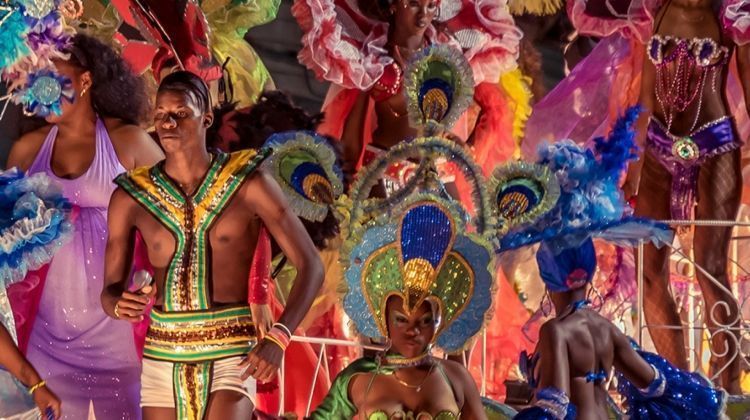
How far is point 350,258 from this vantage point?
4.66m

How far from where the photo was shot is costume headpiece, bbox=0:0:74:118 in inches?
197

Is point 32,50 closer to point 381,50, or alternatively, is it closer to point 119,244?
point 119,244

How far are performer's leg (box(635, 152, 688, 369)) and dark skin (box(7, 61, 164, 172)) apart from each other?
2.31m

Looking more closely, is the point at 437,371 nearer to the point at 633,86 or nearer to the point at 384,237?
the point at 384,237

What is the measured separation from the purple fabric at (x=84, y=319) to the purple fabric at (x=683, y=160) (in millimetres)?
2703

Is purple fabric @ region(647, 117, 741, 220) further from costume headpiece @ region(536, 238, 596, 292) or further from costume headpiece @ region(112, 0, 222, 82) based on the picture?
costume headpiece @ region(112, 0, 222, 82)

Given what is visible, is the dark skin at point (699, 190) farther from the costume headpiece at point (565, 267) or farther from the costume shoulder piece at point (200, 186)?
the costume shoulder piece at point (200, 186)

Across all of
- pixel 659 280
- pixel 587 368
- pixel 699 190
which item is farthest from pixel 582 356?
pixel 699 190

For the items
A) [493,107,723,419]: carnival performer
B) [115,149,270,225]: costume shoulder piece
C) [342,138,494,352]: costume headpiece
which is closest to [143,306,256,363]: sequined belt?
[115,149,270,225]: costume shoulder piece

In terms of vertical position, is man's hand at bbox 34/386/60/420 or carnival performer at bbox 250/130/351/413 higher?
carnival performer at bbox 250/130/351/413

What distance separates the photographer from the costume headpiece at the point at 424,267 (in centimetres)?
451

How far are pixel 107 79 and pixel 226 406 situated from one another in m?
1.61

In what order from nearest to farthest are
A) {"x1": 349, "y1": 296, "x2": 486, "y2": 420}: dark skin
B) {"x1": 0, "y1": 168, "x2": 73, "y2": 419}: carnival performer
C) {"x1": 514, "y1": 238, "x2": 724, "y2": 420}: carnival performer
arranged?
1. {"x1": 349, "y1": 296, "x2": 486, "y2": 420}: dark skin
2. {"x1": 0, "y1": 168, "x2": 73, "y2": 419}: carnival performer
3. {"x1": 514, "y1": 238, "x2": 724, "y2": 420}: carnival performer

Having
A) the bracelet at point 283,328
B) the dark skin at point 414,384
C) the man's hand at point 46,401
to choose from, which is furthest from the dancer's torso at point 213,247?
the man's hand at point 46,401
